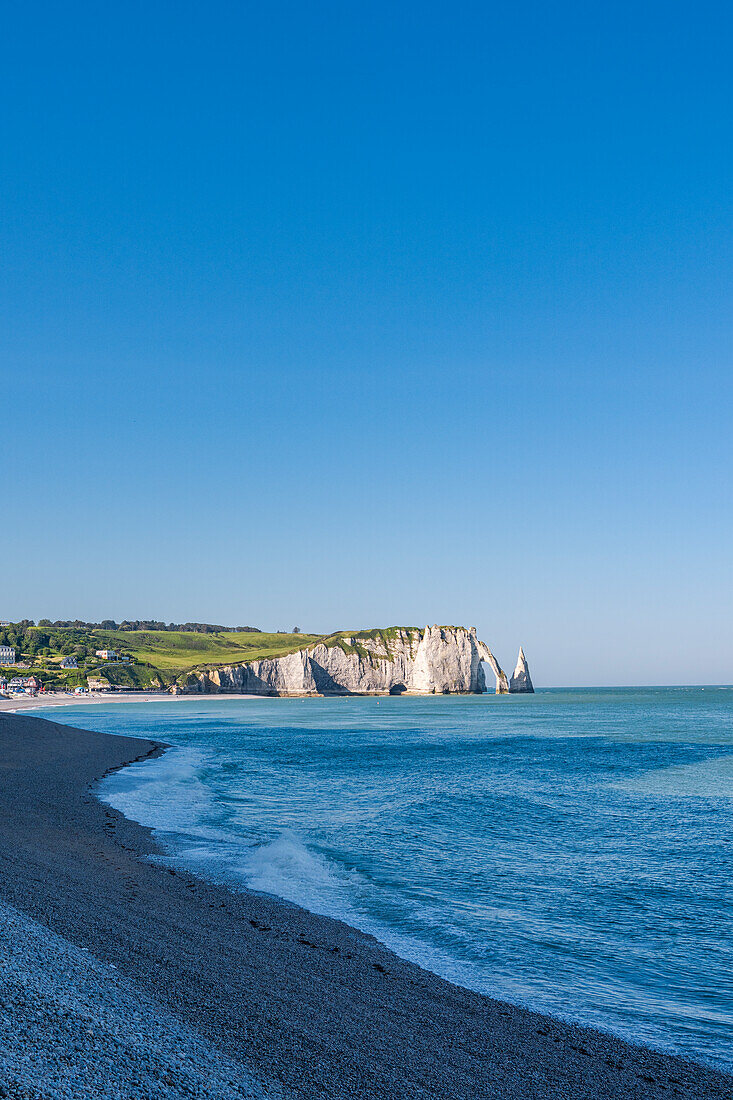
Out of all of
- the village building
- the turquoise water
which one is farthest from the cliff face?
the turquoise water

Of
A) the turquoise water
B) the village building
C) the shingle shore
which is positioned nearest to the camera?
the shingle shore

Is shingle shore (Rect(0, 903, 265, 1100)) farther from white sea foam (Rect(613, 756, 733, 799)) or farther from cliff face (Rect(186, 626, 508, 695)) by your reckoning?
cliff face (Rect(186, 626, 508, 695))

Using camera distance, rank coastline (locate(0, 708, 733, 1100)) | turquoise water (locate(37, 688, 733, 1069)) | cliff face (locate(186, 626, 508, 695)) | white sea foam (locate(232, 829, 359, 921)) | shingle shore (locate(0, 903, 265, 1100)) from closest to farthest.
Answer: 1. shingle shore (locate(0, 903, 265, 1100))
2. coastline (locate(0, 708, 733, 1100))
3. turquoise water (locate(37, 688, 733, 1069))
4. white sea foam (locate(232, 829, 359, 921))
5. cliff face (locate(186, 626, 508, 695))

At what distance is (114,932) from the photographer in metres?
10.3

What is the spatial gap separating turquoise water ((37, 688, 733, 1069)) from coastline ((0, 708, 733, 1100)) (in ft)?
3.21

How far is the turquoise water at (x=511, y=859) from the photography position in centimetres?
1105

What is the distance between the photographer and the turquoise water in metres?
11.0

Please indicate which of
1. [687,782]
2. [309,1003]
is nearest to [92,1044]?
[309,1003]

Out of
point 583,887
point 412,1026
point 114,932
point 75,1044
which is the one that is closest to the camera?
point 75,1044

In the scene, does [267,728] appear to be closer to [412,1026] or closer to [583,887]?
[583,887]

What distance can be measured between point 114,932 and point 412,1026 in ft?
15.4

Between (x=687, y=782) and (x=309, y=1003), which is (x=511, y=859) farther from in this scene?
(x=687, y=782)

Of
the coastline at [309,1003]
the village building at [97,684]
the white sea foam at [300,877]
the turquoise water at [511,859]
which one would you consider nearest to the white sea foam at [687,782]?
the turquoise water at [511,859]

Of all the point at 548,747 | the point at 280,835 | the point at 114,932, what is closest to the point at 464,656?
the point at 548,747
